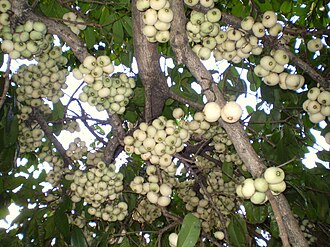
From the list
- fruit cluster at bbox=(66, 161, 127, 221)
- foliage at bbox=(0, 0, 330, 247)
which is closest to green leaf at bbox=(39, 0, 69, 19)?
foliage at bbox=(0, 0, 330, 247)

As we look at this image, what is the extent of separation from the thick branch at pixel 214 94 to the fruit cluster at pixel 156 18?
63mm

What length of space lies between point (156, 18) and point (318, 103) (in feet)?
4.36

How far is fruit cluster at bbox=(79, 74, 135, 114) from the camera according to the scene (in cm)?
291

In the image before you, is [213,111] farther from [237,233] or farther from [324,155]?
[324,155]

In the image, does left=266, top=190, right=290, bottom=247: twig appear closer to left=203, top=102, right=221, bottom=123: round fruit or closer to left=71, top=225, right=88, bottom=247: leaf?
left=203, top=102, right=221, bottom=123: round fruit

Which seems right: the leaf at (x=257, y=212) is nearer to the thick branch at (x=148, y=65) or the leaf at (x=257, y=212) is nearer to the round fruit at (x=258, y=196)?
the round fruit at (x=258, y=196)

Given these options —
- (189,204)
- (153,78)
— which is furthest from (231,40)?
(189,204)

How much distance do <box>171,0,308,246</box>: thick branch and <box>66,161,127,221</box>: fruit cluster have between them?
1283mm

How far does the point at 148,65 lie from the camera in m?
2.94

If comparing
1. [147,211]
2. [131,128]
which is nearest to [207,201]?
[147,211]

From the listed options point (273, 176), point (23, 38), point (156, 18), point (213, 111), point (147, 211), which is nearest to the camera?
point (273, 176)

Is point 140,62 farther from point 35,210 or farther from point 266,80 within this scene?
point 35,210

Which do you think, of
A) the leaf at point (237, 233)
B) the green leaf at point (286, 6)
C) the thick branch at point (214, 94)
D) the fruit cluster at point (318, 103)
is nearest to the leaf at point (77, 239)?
the leaf at point (237, 233)

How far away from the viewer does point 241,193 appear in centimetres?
233
